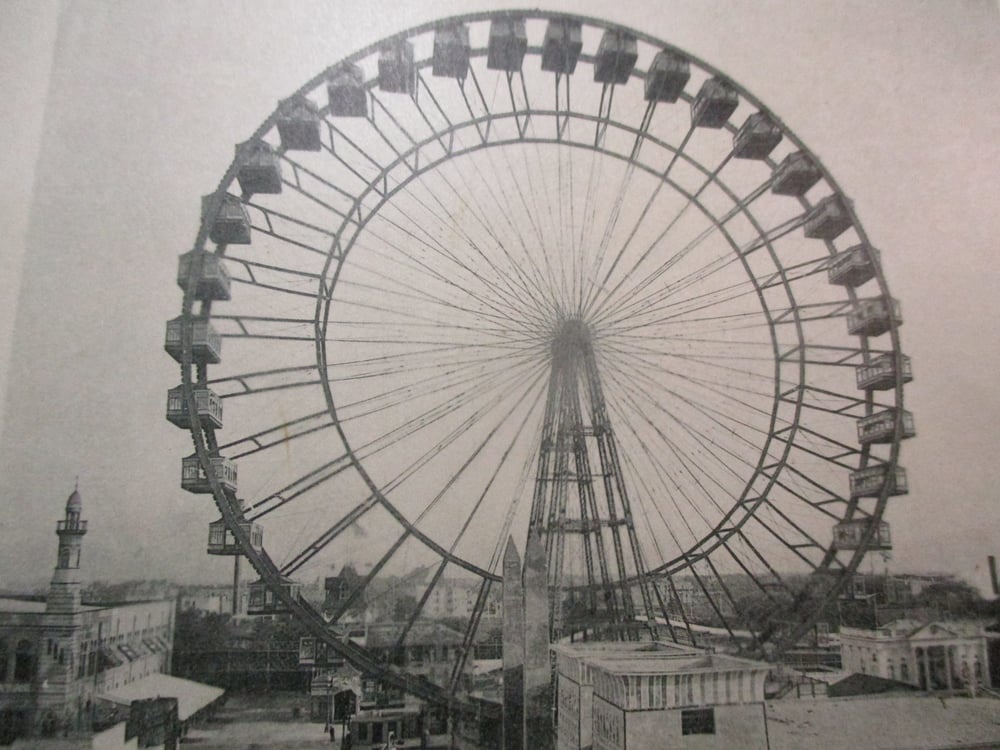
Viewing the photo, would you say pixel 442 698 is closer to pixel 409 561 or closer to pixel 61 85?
pixel 409 561

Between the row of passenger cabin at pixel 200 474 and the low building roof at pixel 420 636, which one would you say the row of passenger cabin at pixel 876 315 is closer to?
the low building roof at pixel 420 636

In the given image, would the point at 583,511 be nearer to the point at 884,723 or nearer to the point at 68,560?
the point at 884,723

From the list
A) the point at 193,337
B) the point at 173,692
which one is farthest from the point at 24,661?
the point at 193,337

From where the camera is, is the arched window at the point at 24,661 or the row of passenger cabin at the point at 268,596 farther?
the row of passenger cabin at the point at 268,596

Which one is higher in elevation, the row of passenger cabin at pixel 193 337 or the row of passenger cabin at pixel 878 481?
the row of passenger cabin at pixel 193 337

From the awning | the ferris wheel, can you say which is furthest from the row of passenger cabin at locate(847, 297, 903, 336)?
the awning

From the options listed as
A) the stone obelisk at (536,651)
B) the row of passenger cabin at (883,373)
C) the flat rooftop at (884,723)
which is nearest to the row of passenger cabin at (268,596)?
the stone obelisk at (536,651)

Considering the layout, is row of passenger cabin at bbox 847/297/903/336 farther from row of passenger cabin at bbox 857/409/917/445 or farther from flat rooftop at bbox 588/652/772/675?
flat rooftop at bbox 588/652/772/675
